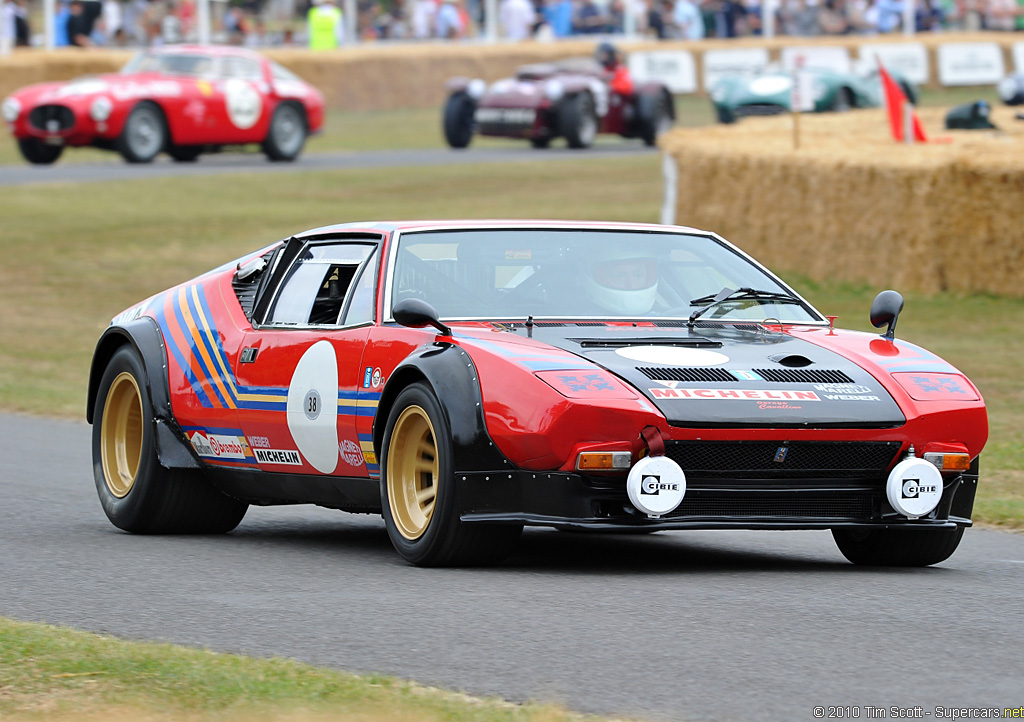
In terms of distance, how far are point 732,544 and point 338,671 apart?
129 inches

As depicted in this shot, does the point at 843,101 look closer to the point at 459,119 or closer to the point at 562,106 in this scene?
the point at 562,106

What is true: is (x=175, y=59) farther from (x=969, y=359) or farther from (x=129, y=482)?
(x=129, y=482)

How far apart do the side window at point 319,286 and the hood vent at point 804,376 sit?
1.61 m

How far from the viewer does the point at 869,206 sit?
17.2 meters

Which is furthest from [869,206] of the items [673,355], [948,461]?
[673,355]

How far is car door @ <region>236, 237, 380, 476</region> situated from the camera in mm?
6953

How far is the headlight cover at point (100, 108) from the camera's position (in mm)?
26641

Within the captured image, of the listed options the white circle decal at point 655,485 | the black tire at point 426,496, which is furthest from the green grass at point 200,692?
the white circle decal at point 655,485

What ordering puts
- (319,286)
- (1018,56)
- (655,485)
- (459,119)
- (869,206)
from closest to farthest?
(655,485) → (319,286) → (869,206) → (459,119) → (1018,56)

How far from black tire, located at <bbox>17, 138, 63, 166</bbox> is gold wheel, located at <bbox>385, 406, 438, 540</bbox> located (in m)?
22.4

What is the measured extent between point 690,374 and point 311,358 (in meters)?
1.56

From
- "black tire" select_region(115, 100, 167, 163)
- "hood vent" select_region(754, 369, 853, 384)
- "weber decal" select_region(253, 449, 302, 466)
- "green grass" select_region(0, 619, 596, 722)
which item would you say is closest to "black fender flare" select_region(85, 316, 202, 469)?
"weber decal" select_region(253, 449, 302, 466)

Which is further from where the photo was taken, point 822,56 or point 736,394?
point 822,56

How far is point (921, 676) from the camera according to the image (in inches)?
185
